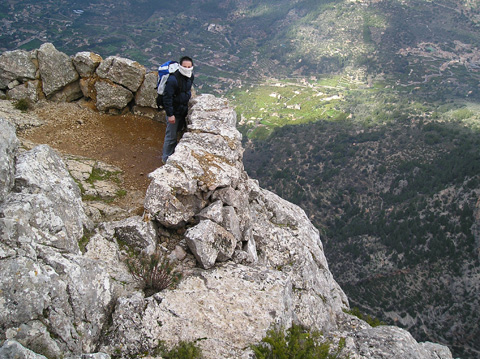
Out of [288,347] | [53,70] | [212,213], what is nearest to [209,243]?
[212,213]

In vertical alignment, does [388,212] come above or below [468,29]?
below

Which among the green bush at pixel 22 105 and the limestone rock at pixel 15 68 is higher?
the limestone rock at pixel 15 68

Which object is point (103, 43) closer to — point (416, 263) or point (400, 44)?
point (400, 44)

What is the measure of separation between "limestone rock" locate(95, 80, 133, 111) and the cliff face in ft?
17.3

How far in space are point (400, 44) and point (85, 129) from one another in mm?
166045

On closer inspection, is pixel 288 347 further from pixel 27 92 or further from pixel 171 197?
pixel 27 92

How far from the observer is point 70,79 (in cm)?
1460

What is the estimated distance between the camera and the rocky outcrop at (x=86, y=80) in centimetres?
1412

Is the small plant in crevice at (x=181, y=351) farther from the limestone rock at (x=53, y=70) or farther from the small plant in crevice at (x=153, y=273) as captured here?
the limestone rock at (x=53, y=70)

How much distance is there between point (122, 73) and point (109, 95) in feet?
3.80

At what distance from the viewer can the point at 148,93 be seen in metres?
14.7

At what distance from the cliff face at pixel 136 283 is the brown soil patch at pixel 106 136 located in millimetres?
2234

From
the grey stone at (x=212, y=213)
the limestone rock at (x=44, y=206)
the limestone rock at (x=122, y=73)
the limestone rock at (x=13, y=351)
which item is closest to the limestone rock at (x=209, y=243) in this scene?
the grey stone at (x=212, y=213)

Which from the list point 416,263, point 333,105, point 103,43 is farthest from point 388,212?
point 103,43
